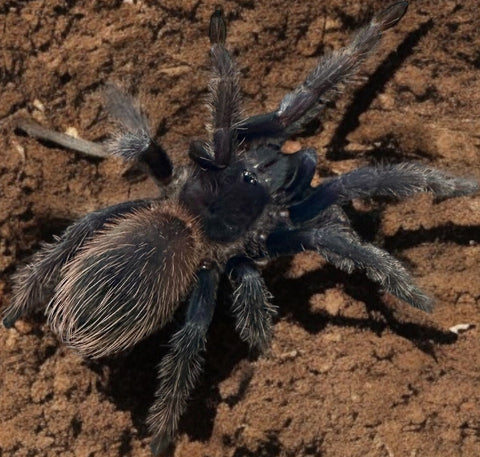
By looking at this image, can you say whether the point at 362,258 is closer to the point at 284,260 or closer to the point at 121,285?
the point at 284,260

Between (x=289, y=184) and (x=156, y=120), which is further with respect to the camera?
(x=156, y=120)

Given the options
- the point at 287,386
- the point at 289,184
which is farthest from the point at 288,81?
the point at 287,386

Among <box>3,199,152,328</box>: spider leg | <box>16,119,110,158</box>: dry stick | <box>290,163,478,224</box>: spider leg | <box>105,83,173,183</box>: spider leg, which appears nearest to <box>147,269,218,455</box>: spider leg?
<box>3,199,152,328</box>: spider leg

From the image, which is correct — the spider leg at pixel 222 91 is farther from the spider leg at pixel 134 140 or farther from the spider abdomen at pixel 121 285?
the spider abdomen at pixel 121 285

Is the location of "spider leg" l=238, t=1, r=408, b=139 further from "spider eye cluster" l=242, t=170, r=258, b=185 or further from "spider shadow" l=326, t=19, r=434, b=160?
"spider shadow" l=326, t=19, r=434, b=160

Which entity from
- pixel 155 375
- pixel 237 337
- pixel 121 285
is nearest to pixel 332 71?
pixel 121 285

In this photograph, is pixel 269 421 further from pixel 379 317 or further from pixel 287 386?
pixel 379 317

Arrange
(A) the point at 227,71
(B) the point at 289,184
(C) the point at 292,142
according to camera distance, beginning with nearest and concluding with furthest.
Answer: (A) the point at 227,71, (B) the point at 289,184, (C) the point at 292,142
